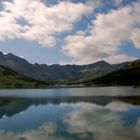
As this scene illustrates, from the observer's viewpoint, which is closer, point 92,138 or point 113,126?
point 92,138

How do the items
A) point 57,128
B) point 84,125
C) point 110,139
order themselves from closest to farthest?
point 110,139, point 57,128, point 84,125

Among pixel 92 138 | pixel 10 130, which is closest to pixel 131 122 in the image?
pixel 92 138

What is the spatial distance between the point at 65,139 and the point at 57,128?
8.51 metres

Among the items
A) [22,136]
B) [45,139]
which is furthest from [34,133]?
[45,139]

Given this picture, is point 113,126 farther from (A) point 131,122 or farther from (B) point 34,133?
(B) point 34,133

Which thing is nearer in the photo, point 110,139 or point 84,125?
point 110,139

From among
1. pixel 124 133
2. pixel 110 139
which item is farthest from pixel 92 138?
pixel 124 133

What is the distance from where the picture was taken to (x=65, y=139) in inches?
1379

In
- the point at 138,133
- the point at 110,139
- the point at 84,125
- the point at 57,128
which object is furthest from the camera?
the point at 84,125

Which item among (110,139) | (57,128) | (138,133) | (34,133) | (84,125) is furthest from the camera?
(84,125)

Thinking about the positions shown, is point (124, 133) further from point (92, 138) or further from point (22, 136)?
point (22, 136)

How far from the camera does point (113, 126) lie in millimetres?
44375

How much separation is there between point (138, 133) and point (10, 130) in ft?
67.9

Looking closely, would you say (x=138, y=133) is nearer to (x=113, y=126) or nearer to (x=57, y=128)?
(x=113, y=126)
